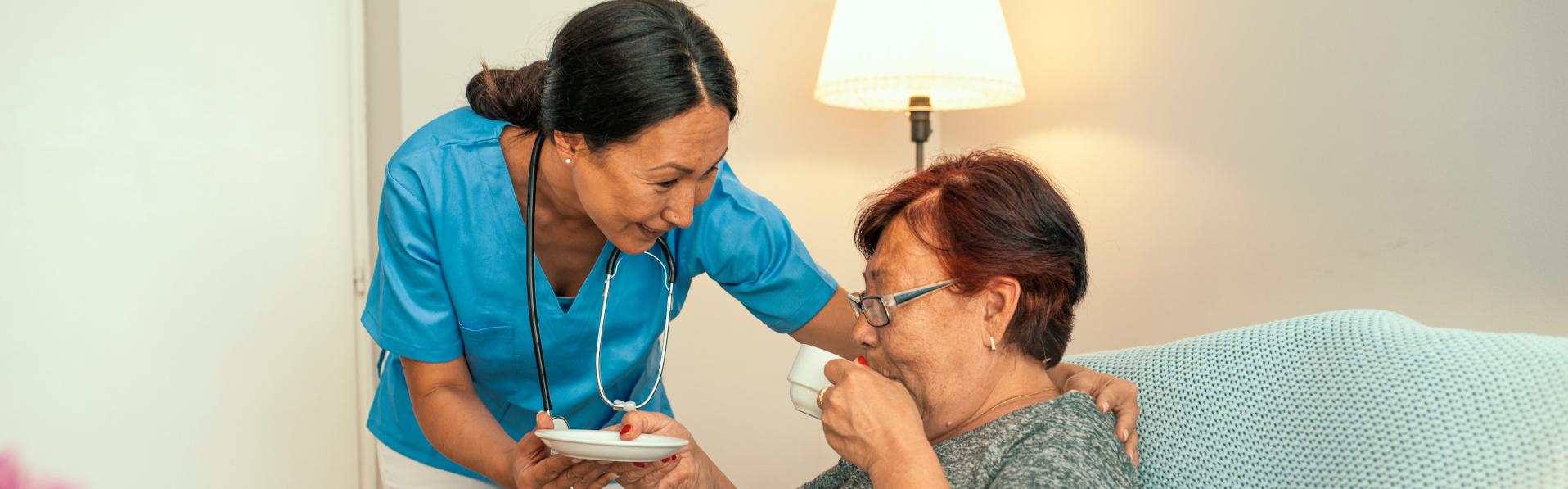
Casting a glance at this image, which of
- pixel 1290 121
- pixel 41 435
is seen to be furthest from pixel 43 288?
pixel 1290 121

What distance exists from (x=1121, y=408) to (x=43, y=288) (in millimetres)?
1881

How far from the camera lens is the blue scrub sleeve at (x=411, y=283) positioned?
1196mm

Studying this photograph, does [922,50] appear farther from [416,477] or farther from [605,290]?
[416,477]

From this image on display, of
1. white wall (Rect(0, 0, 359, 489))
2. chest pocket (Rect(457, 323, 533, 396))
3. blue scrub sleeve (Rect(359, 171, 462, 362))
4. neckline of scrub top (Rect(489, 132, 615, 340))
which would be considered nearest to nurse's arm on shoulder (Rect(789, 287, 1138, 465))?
neckline of scrub top (Rect(489, 132, 615, 340))

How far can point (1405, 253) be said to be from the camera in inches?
56.3

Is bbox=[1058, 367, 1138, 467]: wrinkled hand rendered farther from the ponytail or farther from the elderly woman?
the ponytail

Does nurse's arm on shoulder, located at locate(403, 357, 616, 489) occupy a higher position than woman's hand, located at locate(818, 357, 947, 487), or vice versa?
woman's hand, located at locate(818, 357, 947, 487)

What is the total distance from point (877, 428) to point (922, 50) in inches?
44.1

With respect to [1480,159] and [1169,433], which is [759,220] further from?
[1480,159]

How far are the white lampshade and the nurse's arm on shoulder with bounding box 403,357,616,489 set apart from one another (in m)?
1.08

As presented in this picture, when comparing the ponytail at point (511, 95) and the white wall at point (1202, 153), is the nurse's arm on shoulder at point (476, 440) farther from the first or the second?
the white wall at point (1202, 153)

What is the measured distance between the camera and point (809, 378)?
3.64 ft

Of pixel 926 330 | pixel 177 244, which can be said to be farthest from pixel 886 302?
pixel 177 244

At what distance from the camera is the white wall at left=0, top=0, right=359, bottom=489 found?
1.58 m
